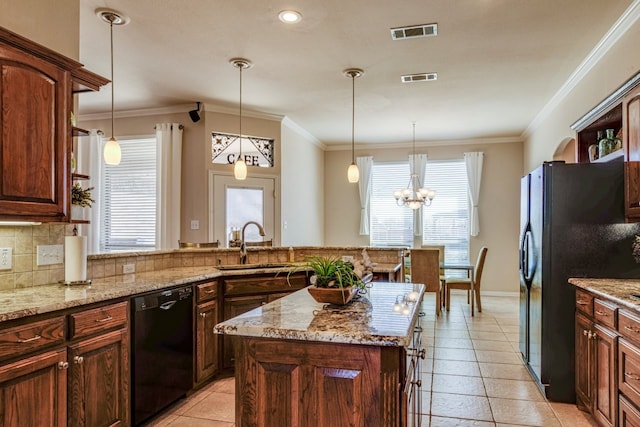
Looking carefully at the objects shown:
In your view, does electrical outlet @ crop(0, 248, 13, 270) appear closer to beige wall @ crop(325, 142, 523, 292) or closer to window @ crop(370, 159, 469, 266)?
window @ crop(370, 159, 469, 266)

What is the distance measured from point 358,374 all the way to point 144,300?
5.49 ft

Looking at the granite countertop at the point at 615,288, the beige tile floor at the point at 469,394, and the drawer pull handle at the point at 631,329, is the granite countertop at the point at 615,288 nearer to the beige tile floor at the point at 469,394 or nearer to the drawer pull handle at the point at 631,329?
the drawer pull handle at the point at 631,329

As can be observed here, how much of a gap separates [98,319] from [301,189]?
4.82m

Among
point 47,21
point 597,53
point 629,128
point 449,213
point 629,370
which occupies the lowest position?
point 629,370

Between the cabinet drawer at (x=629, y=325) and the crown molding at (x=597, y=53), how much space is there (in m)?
2.14

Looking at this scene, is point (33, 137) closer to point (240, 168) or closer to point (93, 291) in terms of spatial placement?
point (93, 291)

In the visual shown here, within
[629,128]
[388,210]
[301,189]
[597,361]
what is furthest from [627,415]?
[388,210]

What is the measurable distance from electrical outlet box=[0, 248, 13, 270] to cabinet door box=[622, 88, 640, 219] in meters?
3.91

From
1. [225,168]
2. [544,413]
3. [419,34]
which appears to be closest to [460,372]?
[544,413]

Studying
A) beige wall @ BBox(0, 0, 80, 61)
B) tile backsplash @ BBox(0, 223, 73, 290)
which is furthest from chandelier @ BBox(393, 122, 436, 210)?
tile backsplash @ BBox(0, 223, 73, 290)

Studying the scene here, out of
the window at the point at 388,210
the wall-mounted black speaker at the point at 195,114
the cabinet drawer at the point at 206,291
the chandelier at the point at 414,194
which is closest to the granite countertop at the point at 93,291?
the cabinet drawer at the point at 206,291

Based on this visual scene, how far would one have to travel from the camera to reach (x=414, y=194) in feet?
24.7

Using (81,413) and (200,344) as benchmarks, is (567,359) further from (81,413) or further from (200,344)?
(81,413)

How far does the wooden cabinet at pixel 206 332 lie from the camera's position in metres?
3.16
